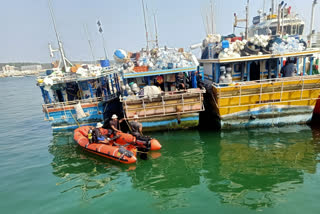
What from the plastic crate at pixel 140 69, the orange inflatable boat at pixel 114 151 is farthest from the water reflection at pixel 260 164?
the plastic crate at pixel 140 69

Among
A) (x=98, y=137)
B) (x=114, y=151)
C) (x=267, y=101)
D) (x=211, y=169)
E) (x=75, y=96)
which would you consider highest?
(x=75, y=96)

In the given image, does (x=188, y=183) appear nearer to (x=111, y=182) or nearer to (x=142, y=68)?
(x=111, y=182)

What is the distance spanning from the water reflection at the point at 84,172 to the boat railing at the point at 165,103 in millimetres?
3107

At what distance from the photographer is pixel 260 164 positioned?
809cm

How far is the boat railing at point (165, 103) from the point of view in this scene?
1099 cm

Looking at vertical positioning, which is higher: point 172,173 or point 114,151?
point 114,151

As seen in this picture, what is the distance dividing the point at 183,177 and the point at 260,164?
3.16 metres

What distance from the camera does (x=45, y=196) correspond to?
7.25 m

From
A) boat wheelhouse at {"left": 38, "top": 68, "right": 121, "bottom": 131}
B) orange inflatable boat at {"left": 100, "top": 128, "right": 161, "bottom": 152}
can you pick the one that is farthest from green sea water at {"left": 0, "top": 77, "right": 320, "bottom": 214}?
boat wheelhouse at {"left": 38, "top": 68, "right": 121, "bottom": 131}

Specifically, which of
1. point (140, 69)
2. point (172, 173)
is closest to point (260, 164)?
point (172, 173)

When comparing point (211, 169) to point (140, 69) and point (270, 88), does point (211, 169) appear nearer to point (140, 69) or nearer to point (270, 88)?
point (270, 88)

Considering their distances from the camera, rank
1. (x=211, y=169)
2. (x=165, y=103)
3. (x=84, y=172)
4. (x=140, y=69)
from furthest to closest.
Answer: (x=140, y=69)
(x=165, y=103)
(x=84, y=172)
(x=211, y=169)

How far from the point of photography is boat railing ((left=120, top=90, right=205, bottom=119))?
11.0 m

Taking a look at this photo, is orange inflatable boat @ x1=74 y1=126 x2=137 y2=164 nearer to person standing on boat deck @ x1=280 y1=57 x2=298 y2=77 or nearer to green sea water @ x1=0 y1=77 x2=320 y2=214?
green sea water @ x1=0 y1=77 x2=320 y2=214
